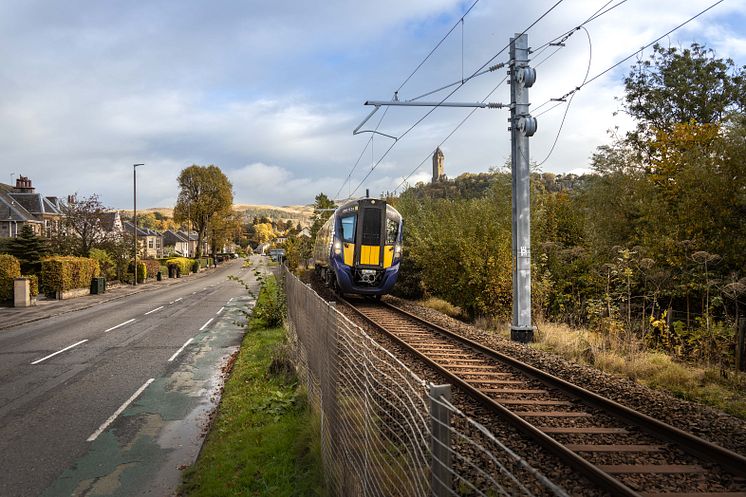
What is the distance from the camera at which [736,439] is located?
586 centimetres

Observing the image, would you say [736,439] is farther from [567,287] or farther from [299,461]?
[567,287]

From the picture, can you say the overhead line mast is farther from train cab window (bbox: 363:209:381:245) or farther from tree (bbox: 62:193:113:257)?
tree (bbox: 62:193:113:257)

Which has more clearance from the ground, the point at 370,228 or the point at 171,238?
the point at 171,238

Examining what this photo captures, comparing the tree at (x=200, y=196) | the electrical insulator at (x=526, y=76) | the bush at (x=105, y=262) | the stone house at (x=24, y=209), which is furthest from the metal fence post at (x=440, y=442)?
the tree at (x=200, y=196)

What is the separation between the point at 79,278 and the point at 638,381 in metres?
32.1

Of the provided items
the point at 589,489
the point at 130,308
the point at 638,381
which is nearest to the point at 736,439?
the point at 589,489

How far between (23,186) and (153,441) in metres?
71.4

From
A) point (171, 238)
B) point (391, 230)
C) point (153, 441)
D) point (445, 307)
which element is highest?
point (171, 238)

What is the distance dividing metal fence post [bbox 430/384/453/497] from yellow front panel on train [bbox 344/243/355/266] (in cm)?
1705

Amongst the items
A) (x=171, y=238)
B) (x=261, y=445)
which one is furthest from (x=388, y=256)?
(x=171, y=238)

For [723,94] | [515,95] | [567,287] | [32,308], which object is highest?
[723,94]

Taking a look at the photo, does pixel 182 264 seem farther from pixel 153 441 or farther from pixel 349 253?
pixel 153 441

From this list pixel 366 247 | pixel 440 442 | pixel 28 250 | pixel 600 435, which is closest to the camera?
pixel 440 442

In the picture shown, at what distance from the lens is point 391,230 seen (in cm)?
1984
